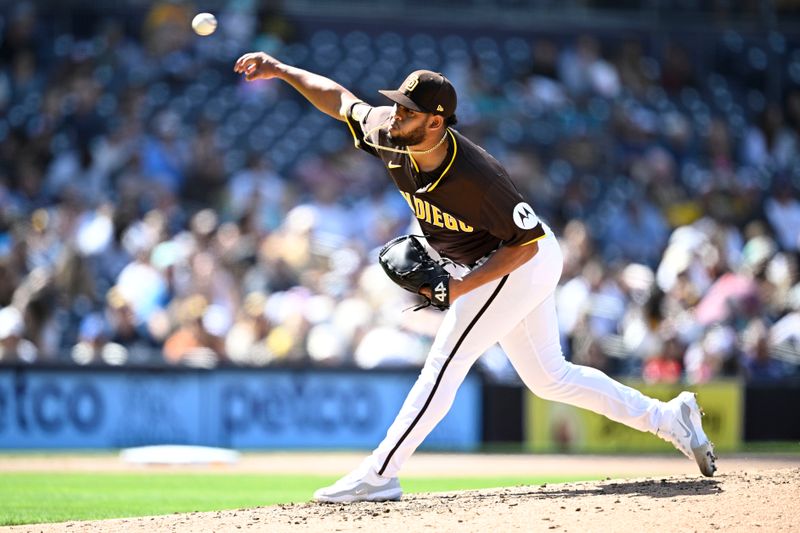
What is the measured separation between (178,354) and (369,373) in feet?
5.88

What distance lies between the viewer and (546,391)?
6.08 m

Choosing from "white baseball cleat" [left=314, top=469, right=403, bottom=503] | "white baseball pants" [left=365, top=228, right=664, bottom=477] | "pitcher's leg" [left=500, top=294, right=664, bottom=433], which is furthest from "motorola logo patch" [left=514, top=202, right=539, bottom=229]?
"white baseball cleat" [left=314, top=469, right=403, bottom=503]

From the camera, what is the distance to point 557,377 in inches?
237

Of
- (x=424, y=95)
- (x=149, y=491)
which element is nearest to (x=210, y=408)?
(x=149, y=491)

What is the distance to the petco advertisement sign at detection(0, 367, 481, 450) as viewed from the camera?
11.2 metres

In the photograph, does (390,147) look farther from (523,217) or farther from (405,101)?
(523,217)

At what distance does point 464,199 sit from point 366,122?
2.49 ft

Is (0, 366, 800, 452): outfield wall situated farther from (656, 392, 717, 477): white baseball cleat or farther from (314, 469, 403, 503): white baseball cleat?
(314, 469, 403, 503): white baseball cleat

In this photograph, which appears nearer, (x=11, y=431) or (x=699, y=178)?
(x=11, y=431)

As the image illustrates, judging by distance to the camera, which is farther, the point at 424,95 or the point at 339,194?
the point at 339,194

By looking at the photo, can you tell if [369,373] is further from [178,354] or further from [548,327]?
[548,327]

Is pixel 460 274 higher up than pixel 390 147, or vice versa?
pixel 390 147

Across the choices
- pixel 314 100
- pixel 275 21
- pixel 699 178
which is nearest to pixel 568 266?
pixel 699 178

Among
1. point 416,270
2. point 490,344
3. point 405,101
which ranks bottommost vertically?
point 490,344
